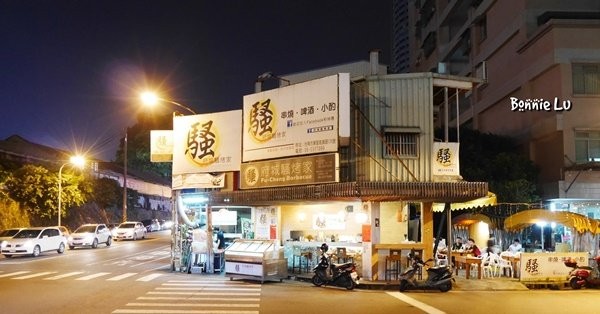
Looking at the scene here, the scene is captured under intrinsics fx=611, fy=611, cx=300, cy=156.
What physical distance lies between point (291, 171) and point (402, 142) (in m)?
3.88

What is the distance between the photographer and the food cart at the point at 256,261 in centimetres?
2020

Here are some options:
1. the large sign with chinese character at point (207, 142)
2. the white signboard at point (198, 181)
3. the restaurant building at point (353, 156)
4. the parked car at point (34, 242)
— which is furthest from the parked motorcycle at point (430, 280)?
the parked car at point (34, 242)

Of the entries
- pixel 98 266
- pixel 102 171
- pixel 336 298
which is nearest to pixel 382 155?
pixel 336 298

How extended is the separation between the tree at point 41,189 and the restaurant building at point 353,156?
23.2 meters

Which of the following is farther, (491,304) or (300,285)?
(300,285)

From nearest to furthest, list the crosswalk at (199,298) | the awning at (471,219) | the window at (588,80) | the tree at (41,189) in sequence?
the crosswalk at (199,298) → the awning at (471,219) → the window at (588,80) → the tree at (41,189)

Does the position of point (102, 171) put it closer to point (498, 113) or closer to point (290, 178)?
point (498, 113)

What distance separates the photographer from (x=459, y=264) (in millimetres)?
24062

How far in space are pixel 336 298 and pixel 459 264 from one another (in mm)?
9120

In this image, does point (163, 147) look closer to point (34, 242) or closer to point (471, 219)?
point (34, 242)

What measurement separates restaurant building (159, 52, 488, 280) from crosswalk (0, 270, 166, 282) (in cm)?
392

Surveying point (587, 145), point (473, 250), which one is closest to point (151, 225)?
point (587, 145)

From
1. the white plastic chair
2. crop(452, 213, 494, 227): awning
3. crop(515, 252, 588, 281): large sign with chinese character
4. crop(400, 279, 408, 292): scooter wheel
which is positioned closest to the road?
crop(400, 279, 408, 292): scooter wheel

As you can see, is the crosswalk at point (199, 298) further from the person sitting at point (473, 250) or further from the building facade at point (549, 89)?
the building facade at point (549, 89)
